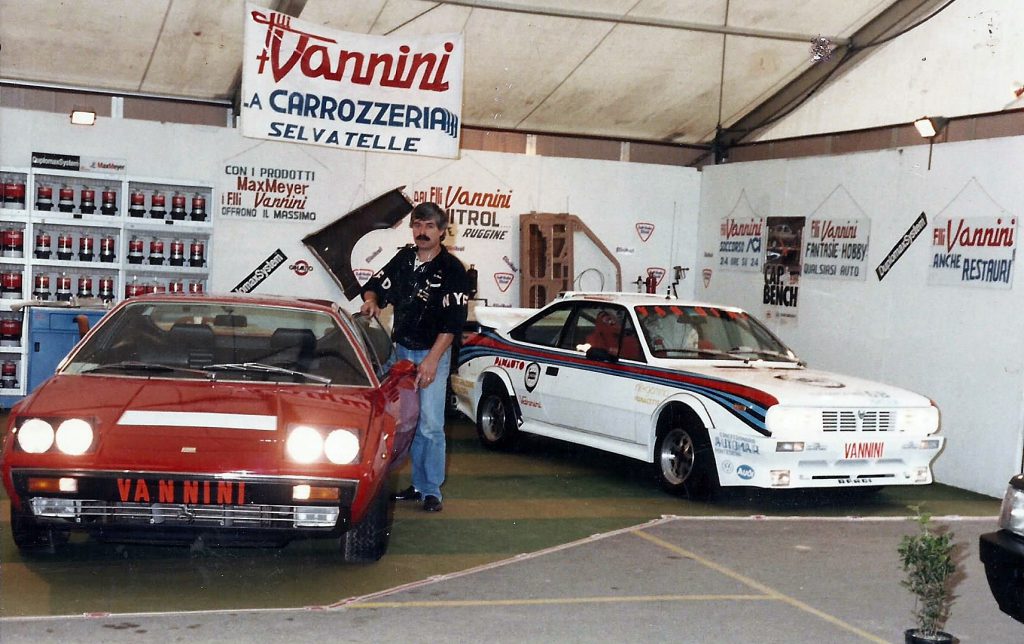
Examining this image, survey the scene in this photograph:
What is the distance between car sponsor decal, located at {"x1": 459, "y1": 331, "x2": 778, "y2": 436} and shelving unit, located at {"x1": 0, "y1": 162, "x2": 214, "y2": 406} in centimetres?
346

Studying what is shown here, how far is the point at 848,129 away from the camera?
12258mm

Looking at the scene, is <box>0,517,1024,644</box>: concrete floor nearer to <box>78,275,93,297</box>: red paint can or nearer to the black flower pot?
the black flower pot

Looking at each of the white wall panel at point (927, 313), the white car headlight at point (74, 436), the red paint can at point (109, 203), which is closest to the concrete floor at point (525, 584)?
the white car headlight at point (74, 436)

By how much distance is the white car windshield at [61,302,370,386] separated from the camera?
5832 mm

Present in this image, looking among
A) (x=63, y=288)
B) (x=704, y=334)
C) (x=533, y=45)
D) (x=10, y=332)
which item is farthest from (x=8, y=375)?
(x=704, y=334)

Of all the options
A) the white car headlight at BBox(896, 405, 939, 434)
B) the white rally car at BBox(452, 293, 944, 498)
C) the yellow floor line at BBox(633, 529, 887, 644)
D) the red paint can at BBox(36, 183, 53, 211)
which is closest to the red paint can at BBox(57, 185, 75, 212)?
the red paint can at BBox(36, 183, 53, 211)

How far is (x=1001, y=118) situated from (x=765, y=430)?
14.6 feet

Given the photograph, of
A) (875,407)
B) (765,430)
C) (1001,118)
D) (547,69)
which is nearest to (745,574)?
(765,430)

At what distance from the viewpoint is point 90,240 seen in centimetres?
1152

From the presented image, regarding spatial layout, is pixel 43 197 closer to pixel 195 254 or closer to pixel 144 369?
pixel 195 254

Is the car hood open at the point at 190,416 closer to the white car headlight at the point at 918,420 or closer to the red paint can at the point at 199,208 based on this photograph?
the white car headlight at the point at 918,420

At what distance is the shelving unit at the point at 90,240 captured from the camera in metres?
11.2

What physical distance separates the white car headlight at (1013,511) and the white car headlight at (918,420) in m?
3.65

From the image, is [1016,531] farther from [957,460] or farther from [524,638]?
[957,460]
